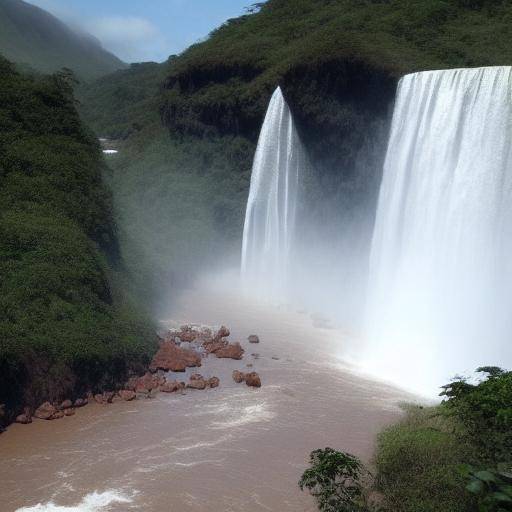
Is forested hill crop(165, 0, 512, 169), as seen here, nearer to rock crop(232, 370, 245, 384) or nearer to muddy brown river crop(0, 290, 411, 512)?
muddy brown river crop(0, 290, 411, 512)

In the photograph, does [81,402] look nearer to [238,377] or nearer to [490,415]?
[238,377]

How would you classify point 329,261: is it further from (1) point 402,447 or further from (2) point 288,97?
(1) point 402,447

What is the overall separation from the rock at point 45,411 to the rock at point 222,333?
6.48 m

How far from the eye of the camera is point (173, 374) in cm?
1692

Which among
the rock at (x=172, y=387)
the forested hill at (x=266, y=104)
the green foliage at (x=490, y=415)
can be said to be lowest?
the rock at (x=172, y=387)

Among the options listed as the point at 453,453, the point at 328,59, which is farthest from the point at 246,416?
the point at 328,59

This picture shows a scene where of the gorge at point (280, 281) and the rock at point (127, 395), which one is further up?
the gorge at point (280, 281)

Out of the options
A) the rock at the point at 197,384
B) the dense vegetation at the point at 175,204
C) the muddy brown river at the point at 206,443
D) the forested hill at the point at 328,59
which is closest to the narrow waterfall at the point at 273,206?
the forested hill at the point at 328,59

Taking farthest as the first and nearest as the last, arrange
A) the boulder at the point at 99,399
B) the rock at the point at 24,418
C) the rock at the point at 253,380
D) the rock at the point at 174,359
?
the rock at the point at 174,359 → the rock at the point at 253,380 → the boulder at the point at 99,399 → the rock at the point at 24,418

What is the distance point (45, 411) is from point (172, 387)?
3.04 meters

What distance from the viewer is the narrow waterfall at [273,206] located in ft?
87.2

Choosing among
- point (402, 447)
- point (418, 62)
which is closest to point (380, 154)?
point (418, 62)

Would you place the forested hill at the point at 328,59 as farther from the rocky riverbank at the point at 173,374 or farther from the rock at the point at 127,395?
the rock at the point at 127,395

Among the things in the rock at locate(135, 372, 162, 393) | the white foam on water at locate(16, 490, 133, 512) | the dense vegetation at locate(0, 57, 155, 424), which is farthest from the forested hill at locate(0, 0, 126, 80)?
the white foam on water at locate(16, 490, 133, 512)
